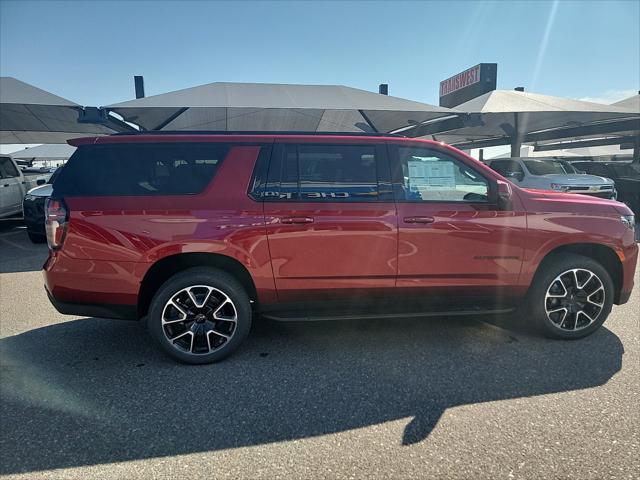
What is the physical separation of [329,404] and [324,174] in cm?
178

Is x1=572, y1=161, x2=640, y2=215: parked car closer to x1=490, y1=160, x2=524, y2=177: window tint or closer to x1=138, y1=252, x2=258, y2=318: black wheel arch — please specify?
x1=490, y1=160, x2=524, y2=177: window tint

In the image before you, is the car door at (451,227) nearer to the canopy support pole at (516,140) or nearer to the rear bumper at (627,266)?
the rear bumper at (627,266)

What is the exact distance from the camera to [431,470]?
7.18ft

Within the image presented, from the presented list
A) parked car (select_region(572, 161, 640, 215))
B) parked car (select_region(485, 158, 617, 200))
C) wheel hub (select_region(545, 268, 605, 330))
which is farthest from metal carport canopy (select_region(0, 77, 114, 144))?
parked car (select_region(572, 161, 640, 215))

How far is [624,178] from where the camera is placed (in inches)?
532

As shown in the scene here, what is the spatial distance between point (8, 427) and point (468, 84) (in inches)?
1806

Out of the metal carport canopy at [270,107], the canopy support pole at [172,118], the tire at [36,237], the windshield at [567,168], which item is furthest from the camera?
the windshield at [567,168]

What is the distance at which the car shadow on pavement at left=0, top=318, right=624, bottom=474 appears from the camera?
2471 millimetres

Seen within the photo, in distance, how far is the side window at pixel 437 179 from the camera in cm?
346

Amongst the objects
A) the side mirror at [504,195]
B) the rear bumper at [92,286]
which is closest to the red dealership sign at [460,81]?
the side mirror at [504,195]

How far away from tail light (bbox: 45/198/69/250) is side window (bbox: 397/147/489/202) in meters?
2.67

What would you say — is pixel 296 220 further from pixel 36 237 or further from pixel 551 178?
pixel 551 178

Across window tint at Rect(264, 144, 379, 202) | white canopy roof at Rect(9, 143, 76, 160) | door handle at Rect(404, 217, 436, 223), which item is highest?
white canopy roof at Rect(9, 143, 76, 160)

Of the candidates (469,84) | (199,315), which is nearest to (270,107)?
(199,315)
